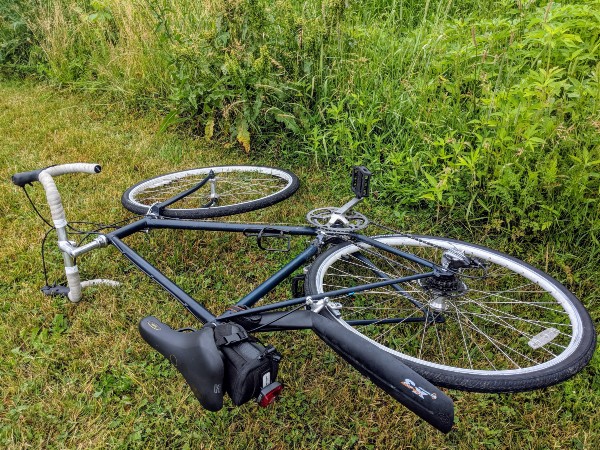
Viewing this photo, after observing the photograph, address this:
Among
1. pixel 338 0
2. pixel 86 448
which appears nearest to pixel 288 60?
pixel 338 0

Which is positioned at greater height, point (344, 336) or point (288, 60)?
point (288, 60)

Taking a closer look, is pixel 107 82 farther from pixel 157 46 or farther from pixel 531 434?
pixel 531 434

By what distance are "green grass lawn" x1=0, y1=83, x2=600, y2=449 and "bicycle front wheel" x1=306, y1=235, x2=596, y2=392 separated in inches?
8.4

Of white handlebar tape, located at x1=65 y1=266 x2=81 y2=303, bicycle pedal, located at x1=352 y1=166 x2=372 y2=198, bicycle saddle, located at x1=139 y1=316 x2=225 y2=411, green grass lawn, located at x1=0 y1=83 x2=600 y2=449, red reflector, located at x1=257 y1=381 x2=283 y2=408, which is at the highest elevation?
bicycle pedal, located at x1=352 y1=166 x2=372 y2=198

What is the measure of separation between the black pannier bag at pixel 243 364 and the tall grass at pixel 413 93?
1.63 m

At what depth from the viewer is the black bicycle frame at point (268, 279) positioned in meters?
1.79

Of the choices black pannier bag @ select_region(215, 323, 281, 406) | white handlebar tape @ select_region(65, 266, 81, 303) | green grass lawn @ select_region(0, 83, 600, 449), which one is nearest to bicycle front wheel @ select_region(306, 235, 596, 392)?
green grass lawn @ select_region(0, 83, 600, 449)

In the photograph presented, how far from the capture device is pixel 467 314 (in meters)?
2.37

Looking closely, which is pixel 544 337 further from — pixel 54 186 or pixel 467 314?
pixel 54 186

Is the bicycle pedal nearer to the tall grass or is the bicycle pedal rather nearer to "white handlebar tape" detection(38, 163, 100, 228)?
the tall grass

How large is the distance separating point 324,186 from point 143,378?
203 centimetres

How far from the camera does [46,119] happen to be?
500cm

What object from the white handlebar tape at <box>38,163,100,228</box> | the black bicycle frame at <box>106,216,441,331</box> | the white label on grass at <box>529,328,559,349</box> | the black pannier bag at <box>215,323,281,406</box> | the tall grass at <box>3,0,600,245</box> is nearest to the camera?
the black pannier bag at <box>215,323,281,406</box>

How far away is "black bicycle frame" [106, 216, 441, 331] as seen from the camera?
70.3 inches
